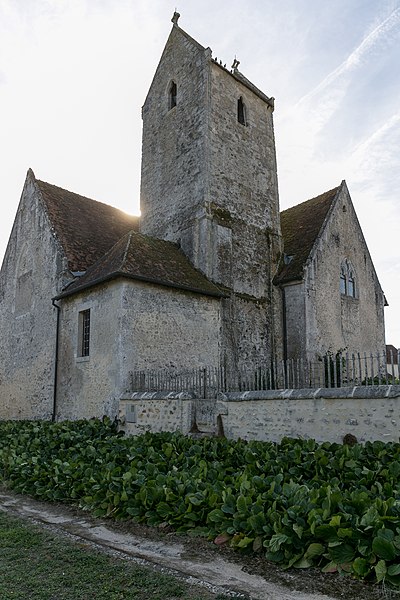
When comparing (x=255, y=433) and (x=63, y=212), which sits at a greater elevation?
(x=63, y=212)

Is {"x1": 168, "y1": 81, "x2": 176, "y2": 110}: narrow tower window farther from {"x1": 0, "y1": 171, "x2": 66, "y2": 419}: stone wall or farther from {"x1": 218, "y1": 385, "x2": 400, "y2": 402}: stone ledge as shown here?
{"x1": 218, "y1": 385, "x2": 400, "y2": 402}: stone ledge

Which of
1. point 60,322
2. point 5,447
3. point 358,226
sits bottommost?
point 5,447

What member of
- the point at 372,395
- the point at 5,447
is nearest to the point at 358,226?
the point at 372,395

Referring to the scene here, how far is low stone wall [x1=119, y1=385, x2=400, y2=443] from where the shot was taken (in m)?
8.23

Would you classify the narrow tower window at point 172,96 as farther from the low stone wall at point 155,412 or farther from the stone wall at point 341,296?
the low stone wall at point 155,412

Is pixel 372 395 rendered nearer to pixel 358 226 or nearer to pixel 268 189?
pixel 268 189

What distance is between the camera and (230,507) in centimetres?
601

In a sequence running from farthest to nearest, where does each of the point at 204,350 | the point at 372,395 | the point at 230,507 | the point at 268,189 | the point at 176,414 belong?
the point at 268,189 < the point at 204,350 < the point at 176,414 < the point at 372,395 < the point at 230,507

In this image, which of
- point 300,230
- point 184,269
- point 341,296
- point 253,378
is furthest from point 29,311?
point 341,296

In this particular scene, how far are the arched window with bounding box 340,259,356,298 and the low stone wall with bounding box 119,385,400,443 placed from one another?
1038 cm

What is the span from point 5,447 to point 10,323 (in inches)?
365

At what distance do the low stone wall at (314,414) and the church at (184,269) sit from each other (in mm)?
4298

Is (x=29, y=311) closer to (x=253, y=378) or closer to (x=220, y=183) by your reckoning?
(x=220, y=183)

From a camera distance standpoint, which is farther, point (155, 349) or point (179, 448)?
point (155, 349)
